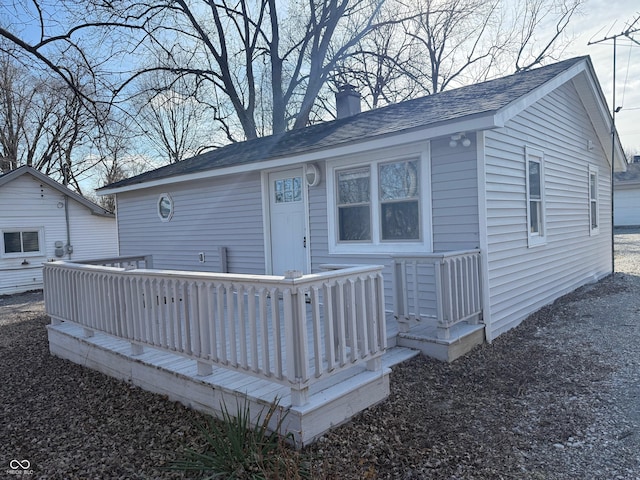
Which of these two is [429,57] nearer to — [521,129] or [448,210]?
[521,129]

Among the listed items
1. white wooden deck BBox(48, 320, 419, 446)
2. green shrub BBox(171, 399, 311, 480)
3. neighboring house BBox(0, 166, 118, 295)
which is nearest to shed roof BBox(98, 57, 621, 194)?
white wooden deck BBox(48, 320, 419, 446)

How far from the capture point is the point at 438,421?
3.39 meters

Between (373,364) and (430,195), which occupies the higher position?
(430,195)

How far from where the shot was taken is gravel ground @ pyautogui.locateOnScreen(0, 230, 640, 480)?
2.83 m

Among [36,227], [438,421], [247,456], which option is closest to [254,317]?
[247,456]

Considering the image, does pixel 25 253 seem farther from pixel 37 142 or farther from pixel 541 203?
pixel 541 203

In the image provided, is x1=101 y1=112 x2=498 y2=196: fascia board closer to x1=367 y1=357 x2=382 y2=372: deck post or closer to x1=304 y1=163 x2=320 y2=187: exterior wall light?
x1=304 y1=163 x2=320 y2=187: exterior wall light

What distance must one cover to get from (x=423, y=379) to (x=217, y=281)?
2.24m

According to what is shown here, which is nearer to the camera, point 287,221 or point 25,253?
point 287,221

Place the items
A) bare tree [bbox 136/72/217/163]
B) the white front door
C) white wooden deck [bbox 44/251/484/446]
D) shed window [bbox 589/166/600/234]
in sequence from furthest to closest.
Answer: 1. bare tree [bbox 136/72/217/163]
2. shed window [bbox 589/166/600/234]
3. the white front door
4. white wooden deck [bbox 44/251/484/446]

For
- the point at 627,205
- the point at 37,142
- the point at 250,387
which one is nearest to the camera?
the point at 250,387

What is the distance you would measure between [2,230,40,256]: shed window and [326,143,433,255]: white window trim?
→ 12.2 m

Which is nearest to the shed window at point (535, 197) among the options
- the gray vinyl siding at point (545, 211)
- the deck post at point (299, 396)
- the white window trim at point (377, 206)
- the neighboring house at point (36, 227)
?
the gray vinyl siding at point (545, 211)

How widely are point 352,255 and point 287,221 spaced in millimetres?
1476
